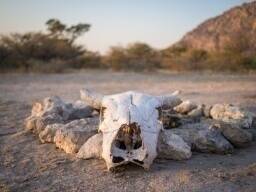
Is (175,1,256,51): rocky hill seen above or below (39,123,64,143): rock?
above

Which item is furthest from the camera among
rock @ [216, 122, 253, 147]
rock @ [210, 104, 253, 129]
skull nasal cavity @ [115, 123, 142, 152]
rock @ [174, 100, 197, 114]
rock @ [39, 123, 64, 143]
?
rock @ [174, 100, 197, 114]

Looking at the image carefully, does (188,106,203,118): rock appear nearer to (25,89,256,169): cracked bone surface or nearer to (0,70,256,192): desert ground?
(25,89,256,169): cracked bone surface

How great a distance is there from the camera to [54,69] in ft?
81.6

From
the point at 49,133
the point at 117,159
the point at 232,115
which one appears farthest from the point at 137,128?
the point at 232,115

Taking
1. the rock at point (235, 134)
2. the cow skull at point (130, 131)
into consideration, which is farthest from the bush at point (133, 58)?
the cow skull at point (130, 131)

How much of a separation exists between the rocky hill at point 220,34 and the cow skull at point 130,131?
52.7ft

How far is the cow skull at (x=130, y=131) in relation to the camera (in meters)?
5.98

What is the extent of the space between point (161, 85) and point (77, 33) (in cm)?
2061

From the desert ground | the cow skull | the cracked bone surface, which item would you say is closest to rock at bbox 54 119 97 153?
the cracked bone surface

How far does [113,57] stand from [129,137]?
24.2 meters

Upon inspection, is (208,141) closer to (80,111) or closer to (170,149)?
(170,149)

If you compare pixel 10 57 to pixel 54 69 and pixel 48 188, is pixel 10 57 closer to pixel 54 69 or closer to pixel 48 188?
pixel 54 69

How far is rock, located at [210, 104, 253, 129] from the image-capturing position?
8625mm

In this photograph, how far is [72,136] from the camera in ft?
24.7
